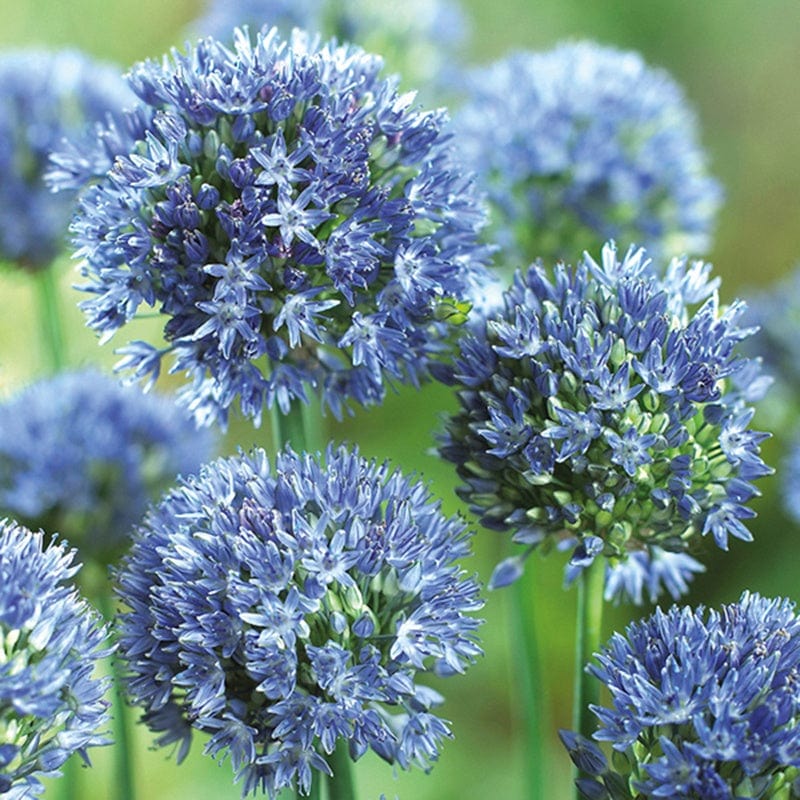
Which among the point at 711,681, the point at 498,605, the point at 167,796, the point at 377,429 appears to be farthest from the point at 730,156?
the point at 711,681

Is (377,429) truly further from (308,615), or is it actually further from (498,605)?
(308,615)

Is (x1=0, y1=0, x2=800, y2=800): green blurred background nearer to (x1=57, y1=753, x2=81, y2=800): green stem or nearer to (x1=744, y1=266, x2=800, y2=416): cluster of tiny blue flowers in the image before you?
(x1=744, y1=266, x2=800, y2=416): cluster of tiny blue flowers

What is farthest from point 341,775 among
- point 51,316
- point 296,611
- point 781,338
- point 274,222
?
point 781,338

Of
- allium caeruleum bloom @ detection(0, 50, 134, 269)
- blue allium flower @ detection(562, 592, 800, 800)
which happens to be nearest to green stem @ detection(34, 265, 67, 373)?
allium caeruleum bloom @ detection(0, 50, 134, 269)

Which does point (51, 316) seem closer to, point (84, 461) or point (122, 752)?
point (84, 461)

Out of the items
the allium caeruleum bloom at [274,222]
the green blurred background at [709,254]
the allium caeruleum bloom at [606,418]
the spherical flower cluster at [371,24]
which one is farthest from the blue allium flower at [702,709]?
the spherical flower cluster at [371,24]
